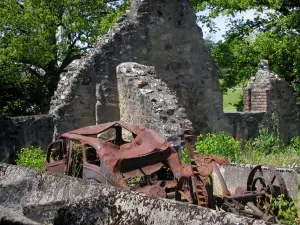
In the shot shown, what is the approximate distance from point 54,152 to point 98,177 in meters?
2.21

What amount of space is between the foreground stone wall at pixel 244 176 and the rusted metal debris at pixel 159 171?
203mm

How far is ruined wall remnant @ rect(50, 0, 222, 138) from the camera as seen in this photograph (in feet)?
42.3

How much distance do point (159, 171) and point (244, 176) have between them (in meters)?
1.37

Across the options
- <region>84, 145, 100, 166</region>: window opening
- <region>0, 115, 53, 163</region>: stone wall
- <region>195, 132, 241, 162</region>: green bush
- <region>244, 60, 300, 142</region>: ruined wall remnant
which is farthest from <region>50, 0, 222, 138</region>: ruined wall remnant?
<region>84, 145, 100, 166</region>: window opening

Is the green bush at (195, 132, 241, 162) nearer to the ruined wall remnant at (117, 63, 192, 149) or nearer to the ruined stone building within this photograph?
the ruined wall remnant at (117, 63, 192, 149)

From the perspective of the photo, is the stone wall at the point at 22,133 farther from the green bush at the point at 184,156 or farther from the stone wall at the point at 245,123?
the green bush at the point at 184,156

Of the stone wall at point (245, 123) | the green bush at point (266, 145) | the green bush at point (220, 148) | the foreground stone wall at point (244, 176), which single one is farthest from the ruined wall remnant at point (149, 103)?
the stone wall at point (245, 123)

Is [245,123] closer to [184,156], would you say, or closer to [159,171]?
[184,156]

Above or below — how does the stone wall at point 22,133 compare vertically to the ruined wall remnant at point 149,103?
below

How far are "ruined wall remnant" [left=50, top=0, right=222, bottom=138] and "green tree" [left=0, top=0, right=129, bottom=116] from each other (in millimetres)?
7267

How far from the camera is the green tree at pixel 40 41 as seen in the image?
2131 centimetres

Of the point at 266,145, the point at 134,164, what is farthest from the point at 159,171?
the point at 266,145

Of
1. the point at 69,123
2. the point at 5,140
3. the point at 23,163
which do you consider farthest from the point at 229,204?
the point at 5,140

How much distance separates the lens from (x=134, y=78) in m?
11.8
